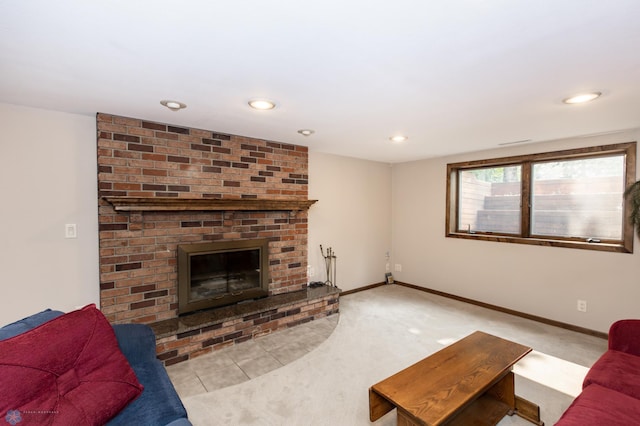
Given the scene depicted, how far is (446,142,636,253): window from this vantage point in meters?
3.22

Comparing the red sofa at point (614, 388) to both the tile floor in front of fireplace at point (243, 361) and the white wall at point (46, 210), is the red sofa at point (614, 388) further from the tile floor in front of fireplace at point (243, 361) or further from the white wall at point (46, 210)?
the white wall at point (46, 210)

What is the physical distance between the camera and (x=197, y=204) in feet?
9.55

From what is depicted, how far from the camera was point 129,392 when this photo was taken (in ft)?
4.79

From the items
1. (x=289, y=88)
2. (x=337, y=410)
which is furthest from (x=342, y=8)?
(x=337, y=410)

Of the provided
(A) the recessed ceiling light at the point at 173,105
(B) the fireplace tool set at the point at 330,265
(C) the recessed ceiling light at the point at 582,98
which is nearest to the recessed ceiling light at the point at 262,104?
(A) the recessed ceiling light at the point at 173,105

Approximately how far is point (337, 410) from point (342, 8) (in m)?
2.31

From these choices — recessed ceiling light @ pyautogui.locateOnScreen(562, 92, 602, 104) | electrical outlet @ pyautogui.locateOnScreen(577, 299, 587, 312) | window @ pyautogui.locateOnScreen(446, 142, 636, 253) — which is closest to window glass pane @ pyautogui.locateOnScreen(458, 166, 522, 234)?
window @ pyautogui.locateOnScreen(446, 142, 636, 253)

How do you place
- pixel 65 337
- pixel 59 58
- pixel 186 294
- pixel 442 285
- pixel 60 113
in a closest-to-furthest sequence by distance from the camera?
1. pixel 65 337
2. pixel 59 58
3. pixel 60 113
4. pixel 186 294
5. pixel 442 285

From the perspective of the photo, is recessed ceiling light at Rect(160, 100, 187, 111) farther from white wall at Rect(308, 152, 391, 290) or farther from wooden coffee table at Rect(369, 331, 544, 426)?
wooden coffee table at Rect(369, 331, 544, 426)

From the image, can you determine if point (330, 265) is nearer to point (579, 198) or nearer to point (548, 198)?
point (548, 198)

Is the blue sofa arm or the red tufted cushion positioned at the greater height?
the red tufted cushion

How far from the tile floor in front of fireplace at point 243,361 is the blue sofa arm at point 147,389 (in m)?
0.60

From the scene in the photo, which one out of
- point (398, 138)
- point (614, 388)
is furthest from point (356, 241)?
point (614, 388)

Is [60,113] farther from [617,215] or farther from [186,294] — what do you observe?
[617,215]
